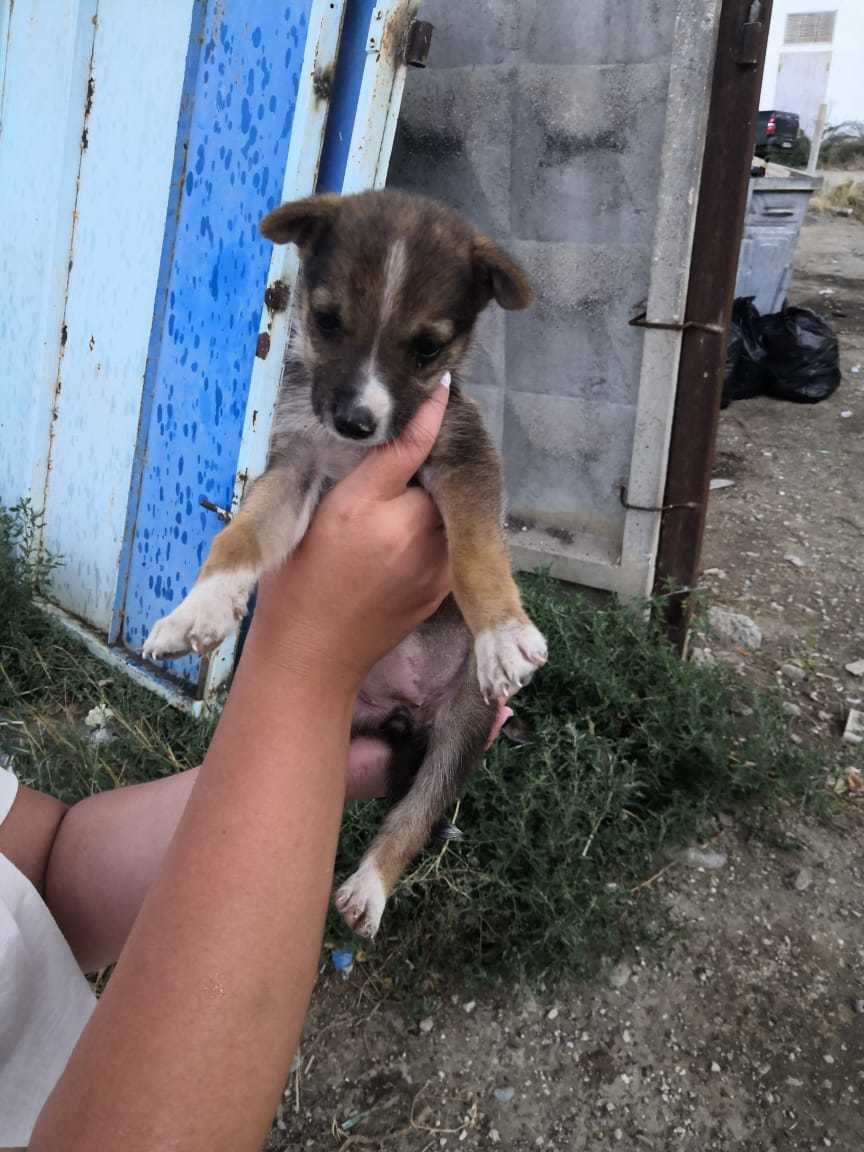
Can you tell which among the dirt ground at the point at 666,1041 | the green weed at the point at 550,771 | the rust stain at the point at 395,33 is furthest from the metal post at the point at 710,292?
the rust stain at the point at 395,33

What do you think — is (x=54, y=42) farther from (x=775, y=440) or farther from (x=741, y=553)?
(x=775, y=440)

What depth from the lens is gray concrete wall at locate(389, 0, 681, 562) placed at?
3326 millimetres

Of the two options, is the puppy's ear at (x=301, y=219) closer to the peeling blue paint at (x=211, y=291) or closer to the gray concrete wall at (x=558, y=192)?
the peeling blue paint at (x=211, y=291)

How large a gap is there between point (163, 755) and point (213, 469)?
1.06 m

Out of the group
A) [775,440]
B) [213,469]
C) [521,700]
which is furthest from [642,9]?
[775,440]

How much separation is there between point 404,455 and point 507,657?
47cm

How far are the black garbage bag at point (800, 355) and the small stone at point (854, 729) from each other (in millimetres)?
4674

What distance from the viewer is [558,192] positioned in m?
3.58

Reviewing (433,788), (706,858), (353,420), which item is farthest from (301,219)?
(706,858)

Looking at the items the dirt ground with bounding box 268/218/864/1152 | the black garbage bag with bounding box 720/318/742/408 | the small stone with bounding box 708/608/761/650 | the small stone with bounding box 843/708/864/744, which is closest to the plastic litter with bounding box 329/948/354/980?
the dirt ground with bounding box 268/218/864/1152

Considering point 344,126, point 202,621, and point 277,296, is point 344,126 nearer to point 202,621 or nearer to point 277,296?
point 277,296

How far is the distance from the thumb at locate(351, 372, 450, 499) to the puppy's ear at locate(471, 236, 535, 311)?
0.99 ft

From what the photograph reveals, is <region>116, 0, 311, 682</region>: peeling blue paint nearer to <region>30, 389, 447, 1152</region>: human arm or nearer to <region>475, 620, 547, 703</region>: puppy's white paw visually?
<region>475, 620, 547, 703</region>: puppy's white paw

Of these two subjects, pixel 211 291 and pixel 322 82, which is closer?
pixel 322 82
